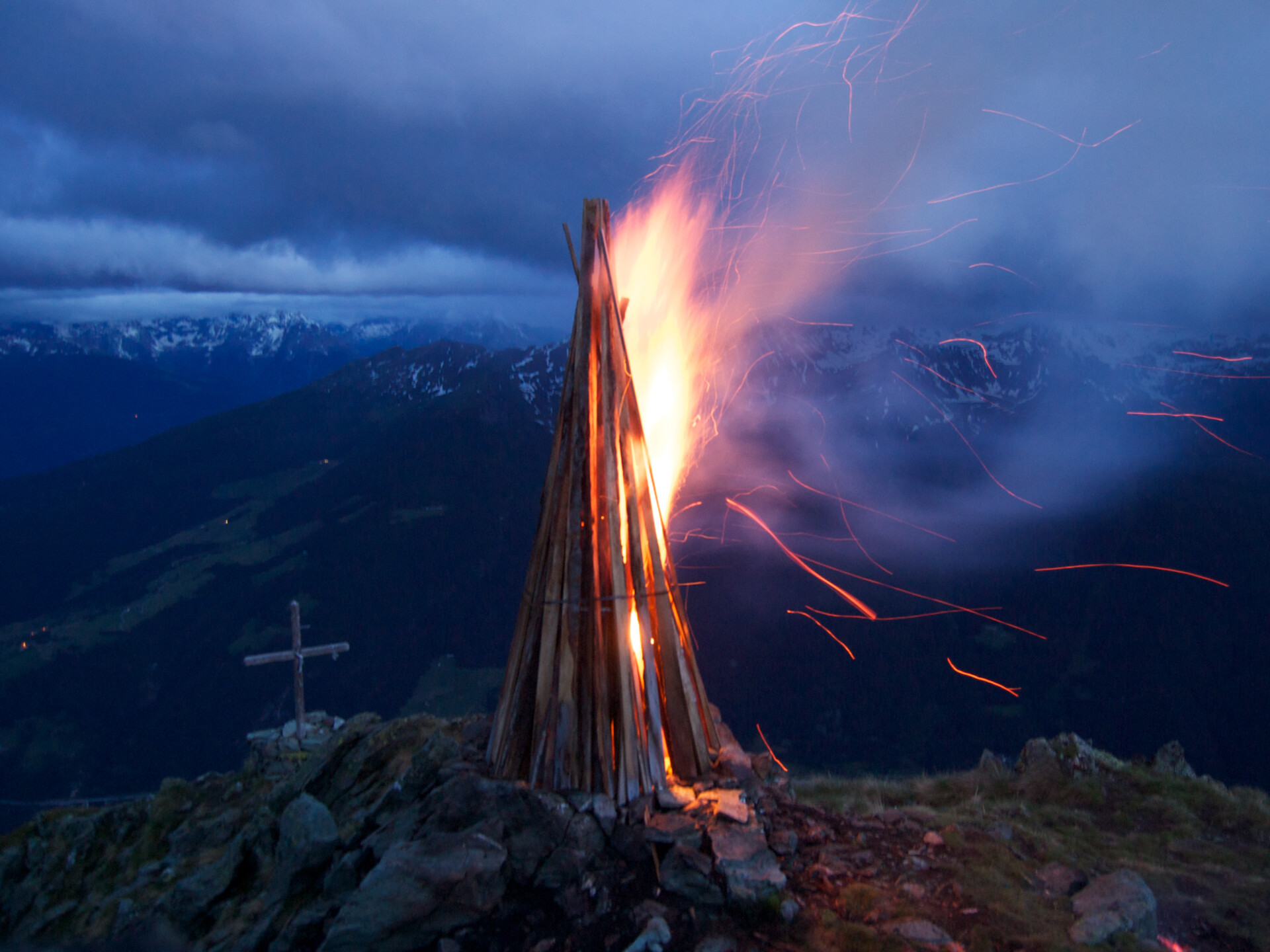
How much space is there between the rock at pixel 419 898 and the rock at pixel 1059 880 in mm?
4335

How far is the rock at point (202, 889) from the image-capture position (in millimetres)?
6758

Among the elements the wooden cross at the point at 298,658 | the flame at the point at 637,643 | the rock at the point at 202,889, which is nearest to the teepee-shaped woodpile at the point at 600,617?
the flame at the point at 637,643

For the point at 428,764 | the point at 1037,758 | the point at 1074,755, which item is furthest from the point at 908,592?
the point at 428,764

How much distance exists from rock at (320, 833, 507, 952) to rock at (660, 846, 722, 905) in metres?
1.27

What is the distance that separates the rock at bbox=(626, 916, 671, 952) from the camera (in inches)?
161

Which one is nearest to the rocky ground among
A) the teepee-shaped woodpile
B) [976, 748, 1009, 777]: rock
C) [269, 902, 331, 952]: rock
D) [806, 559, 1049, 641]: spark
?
[269, 902, 331, 952]: rock

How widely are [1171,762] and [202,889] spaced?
12145mm

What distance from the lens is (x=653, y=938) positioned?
4.14 meters

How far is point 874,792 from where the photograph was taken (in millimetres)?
7996

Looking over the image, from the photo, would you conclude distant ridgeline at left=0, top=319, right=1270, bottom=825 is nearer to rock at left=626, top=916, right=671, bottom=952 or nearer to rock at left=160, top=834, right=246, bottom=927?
rock at left=160, top=834, right=246, bottom=927

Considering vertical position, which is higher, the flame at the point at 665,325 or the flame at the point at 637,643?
the flame at the point at 665,325

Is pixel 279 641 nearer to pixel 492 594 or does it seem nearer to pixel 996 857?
pixel 492 594

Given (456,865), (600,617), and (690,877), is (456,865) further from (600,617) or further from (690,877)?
(600,617)

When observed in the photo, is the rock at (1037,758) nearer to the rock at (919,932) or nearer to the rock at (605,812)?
the rock at (919,932)
